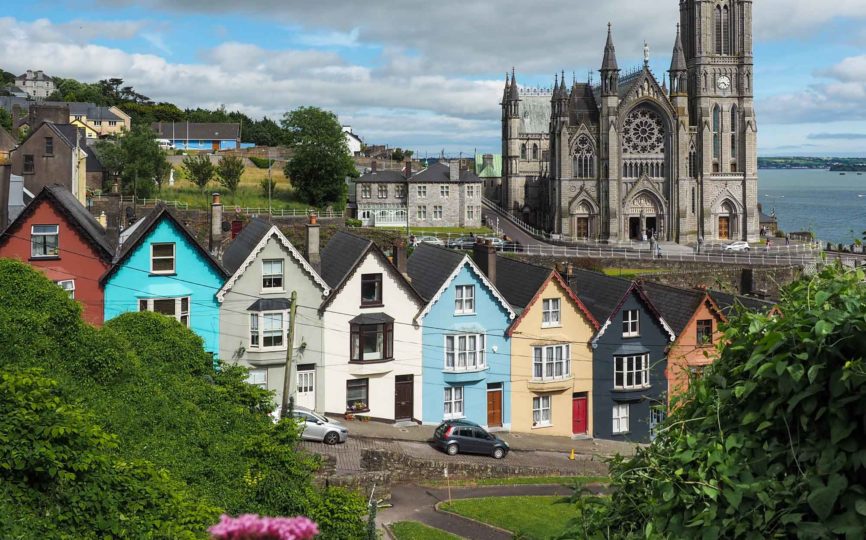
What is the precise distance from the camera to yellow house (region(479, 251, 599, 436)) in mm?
37062

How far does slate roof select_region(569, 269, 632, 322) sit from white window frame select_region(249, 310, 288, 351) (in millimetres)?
12801

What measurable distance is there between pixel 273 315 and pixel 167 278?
4.16 metres

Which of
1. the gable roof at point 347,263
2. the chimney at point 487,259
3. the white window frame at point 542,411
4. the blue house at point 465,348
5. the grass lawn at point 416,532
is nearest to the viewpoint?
the grass lawn at point 416,532

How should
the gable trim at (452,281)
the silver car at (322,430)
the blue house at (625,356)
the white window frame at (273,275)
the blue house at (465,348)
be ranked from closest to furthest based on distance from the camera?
the silver car at (322,430) → the white window frame at (273,275) → the gable trim at (452,281) → the blue house at (465,348) → the blue house at (625,356)

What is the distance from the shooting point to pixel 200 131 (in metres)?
141

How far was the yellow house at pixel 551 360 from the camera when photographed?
122ft

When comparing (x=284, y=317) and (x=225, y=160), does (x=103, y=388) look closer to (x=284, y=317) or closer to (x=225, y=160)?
(x=284, y=317)

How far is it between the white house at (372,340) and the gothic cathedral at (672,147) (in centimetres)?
6107

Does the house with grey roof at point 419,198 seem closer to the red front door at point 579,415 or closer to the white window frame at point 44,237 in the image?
the red front door at point 579,415

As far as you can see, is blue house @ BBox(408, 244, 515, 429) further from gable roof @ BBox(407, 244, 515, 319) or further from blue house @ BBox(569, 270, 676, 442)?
blue house @ BBox(569, 270, 676, 442)

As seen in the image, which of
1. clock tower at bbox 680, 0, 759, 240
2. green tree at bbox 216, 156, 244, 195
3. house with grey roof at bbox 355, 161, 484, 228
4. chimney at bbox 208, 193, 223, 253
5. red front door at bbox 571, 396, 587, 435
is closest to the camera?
red front door at bbox 571, 396, 587, 435

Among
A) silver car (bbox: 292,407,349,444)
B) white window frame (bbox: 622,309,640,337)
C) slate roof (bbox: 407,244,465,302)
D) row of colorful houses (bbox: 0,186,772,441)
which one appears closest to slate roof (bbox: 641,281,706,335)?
row of colorful houses (bbox: 0,186,772,441)

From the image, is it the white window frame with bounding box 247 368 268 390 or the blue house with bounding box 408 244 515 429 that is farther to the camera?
the blue house with bounding box 408 244 515 429

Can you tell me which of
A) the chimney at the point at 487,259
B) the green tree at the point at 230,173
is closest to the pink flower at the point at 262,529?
the chimney at the point at 487,259
